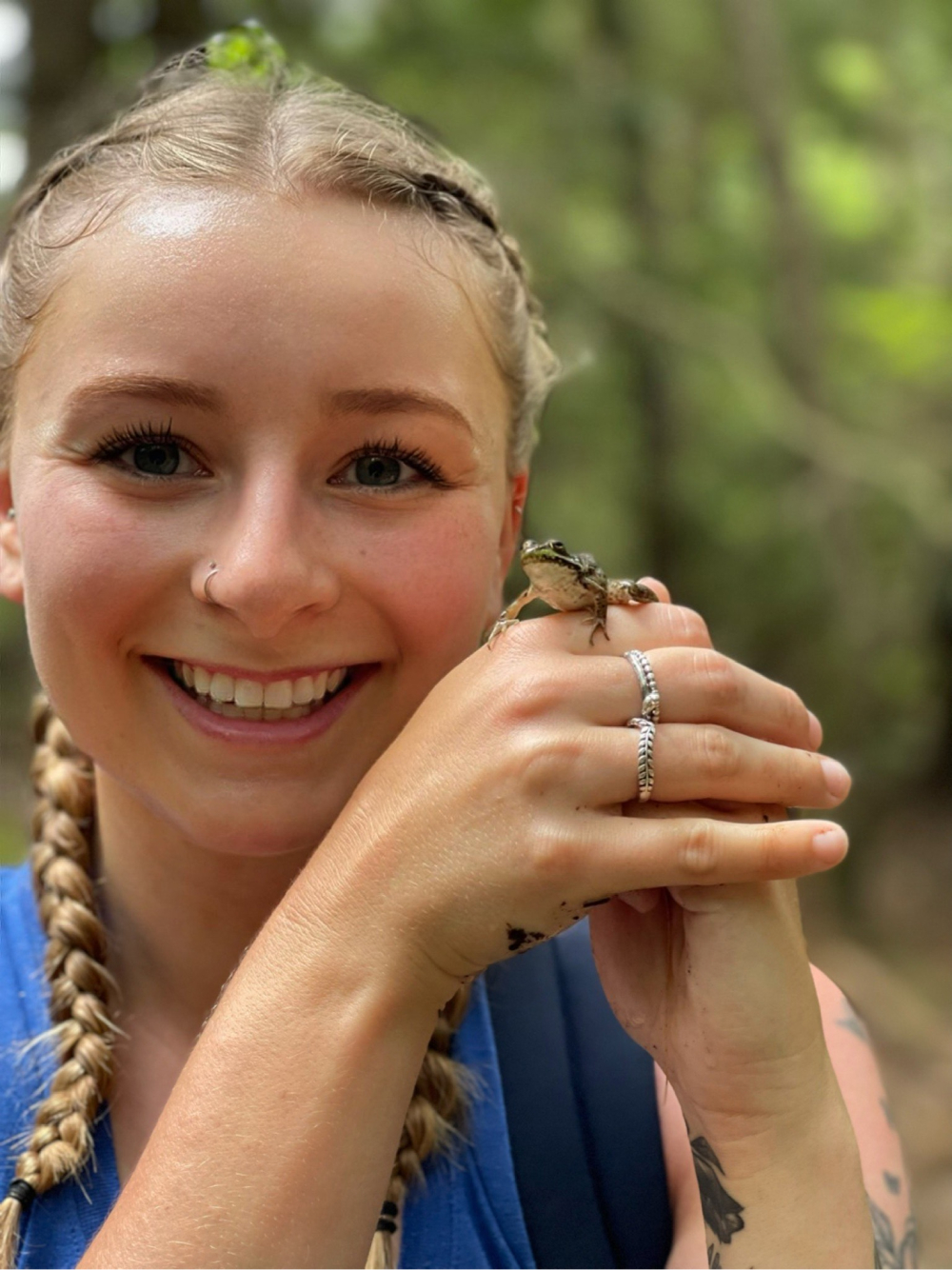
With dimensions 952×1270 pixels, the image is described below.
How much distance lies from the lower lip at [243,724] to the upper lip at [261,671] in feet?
0.19

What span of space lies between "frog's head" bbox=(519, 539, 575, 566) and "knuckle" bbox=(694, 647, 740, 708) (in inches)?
19.2

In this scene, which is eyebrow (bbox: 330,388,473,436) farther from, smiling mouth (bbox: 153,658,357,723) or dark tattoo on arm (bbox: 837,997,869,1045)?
dark tattoo on arm (bbox: 837,997,869,1045)

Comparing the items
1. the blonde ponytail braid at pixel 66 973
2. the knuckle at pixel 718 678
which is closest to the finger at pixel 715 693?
the knuckle at pixel 718 678

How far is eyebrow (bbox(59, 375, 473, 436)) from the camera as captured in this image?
7.07ft

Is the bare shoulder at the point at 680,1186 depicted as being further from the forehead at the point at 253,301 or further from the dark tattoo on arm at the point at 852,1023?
the forehead at the point at 253,301

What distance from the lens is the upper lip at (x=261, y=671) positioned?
2.27 metres

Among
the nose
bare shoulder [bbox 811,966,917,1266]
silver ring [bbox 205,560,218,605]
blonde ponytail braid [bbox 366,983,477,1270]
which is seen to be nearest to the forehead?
the nose

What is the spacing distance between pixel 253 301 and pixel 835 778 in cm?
139

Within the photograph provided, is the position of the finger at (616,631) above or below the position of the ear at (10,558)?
below

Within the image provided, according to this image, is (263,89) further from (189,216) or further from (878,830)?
(878,830)

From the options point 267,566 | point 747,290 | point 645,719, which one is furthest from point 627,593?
point 747,290

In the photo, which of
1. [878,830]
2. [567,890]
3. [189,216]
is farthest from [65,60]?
[878,830]

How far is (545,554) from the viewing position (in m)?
2.48

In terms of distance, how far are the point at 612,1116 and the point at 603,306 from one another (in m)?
7.77
